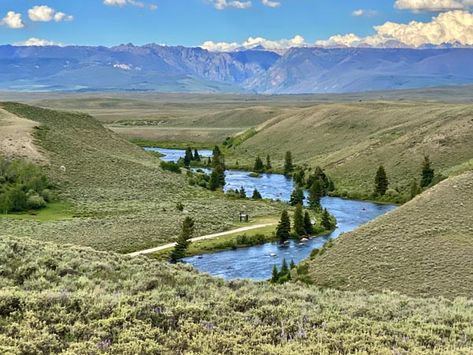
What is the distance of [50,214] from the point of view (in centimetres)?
6712

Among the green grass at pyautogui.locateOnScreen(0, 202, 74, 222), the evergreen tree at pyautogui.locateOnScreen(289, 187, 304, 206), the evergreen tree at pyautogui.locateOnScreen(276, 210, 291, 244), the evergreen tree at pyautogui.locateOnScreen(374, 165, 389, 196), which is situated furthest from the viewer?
the evergreen tree at pyautogui.locateOnScreen(374, 165, 389, 196)

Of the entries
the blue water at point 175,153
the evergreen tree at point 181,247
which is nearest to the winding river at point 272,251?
the evergreen tree at point 181,247

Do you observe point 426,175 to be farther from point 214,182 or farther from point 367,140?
point 367,140

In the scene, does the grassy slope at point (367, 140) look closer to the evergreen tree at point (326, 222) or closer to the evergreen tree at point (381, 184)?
the evergreen tree at point (381, 184)

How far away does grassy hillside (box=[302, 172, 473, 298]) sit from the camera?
35.8 meters

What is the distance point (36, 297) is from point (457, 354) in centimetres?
1115

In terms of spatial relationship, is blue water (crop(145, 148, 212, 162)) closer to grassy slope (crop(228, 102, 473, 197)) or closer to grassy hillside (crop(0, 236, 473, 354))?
grassy slope (crop(228, 102, 473, 197))

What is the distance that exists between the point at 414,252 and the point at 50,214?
4220 cm

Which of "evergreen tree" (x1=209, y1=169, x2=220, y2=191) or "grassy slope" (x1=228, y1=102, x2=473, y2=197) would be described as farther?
"grassy slope" (x1=228, y1=102, x2=473, y2=197)

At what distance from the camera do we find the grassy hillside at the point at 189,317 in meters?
14.6

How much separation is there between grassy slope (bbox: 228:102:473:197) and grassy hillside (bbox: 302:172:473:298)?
1579 inches

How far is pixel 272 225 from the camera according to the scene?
64.8 metres

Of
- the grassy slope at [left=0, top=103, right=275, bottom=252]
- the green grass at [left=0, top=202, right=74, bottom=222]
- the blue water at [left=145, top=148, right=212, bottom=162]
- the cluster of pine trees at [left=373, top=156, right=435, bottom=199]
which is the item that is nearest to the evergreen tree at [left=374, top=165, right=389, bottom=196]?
the cluster of pine trees at [left=373, top=156, right=435, bottom=199]

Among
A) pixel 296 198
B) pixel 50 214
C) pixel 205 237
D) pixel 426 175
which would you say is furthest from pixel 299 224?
pixel 426 175
